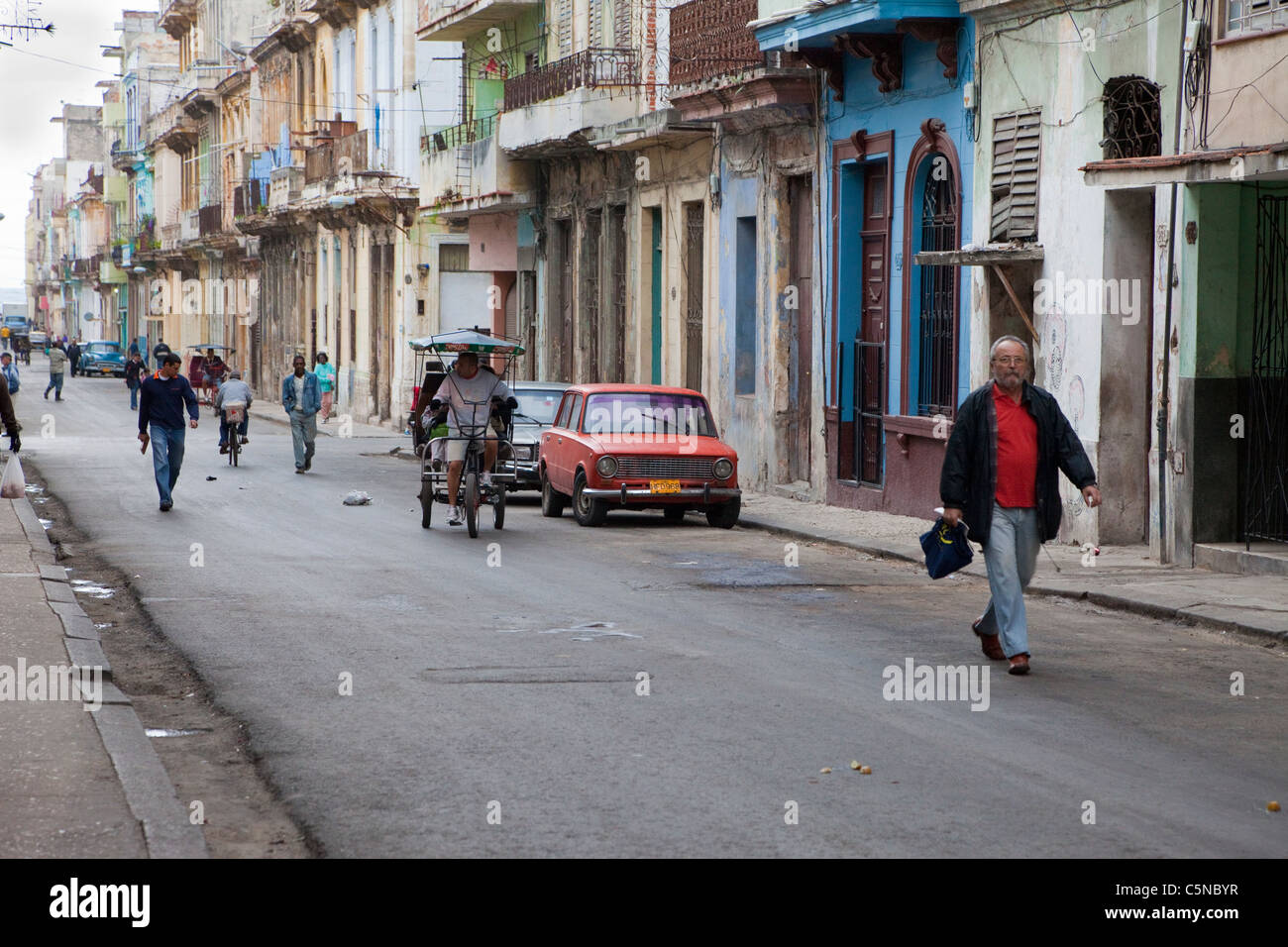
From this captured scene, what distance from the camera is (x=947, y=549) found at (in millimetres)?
10125

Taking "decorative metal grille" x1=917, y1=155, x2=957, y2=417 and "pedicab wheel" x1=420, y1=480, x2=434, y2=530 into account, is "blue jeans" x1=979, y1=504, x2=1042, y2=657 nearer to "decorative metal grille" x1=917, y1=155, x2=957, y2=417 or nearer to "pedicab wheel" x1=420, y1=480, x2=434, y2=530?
"pedicab wheel" x1=420, y1=480, x2=434, y2=530

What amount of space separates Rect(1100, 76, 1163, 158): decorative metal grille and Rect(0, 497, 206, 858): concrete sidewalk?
32.6ft

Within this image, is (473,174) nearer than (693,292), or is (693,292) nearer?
(693,292)

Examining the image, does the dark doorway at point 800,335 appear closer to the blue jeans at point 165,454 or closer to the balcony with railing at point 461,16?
the blue jeans at point 165,454

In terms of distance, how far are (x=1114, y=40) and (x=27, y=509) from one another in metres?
11.8

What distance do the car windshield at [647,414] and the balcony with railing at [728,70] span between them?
4788 millimetres

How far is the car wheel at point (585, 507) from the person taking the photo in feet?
62.9

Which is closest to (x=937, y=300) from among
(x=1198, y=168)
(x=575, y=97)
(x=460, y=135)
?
(x=1198, y=168)

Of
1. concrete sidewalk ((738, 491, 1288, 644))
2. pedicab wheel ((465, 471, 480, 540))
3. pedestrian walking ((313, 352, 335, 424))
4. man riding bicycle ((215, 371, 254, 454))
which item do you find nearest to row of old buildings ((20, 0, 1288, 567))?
concrete sidewalk ((738, 491, 1288, 644))

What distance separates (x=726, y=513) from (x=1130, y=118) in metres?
5.90

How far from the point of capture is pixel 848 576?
48.8ft

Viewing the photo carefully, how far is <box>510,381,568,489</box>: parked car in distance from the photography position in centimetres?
2283

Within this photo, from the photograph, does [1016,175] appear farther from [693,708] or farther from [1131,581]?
[693,708]
